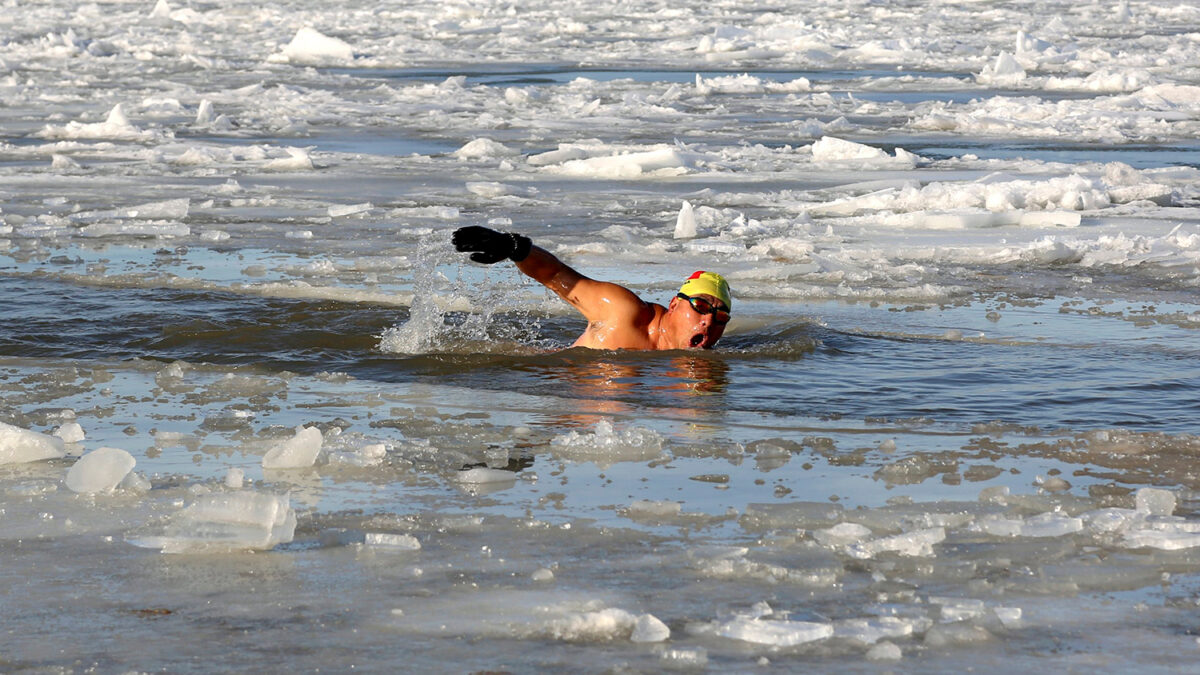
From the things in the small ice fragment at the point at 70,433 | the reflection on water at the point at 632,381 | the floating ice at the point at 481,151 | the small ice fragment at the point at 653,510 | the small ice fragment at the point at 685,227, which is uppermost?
the floating ice at the point at 481,151

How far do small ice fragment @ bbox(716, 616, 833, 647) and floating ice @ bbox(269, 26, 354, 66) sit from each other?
76.4 feet

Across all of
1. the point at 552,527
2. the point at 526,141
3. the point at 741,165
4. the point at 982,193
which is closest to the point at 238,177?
the point at 526,141

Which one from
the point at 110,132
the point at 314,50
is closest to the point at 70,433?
the point at 110,132

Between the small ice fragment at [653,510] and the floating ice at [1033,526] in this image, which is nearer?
the floating ice at [1033,526]

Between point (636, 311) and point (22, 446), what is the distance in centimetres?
A: 324

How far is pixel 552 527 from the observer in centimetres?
390

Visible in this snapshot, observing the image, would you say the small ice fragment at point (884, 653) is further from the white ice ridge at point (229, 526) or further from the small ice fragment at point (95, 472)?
the small ice fragment at point (95, 472)

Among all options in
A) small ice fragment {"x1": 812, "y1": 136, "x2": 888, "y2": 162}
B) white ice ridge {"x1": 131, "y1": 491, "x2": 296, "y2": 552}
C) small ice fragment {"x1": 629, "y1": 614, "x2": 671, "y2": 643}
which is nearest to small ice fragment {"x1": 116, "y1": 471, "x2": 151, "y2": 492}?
white ice ridge {"x1": 131, "y1": 491, "x2": 296, "y2": 552}

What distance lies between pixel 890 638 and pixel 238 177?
423 inches

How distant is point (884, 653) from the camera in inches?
119

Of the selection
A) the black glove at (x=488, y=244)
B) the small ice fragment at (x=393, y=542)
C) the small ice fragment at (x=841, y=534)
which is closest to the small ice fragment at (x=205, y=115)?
the black glove at (x=488, y=244)

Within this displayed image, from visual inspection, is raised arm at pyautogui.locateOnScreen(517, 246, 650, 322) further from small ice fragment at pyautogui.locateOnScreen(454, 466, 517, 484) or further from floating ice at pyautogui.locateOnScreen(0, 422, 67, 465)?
floating ice at pyautogui.locateOnScreen(0, 422, 67, 465)

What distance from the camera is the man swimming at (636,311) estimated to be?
687cm

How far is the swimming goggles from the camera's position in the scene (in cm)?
686
